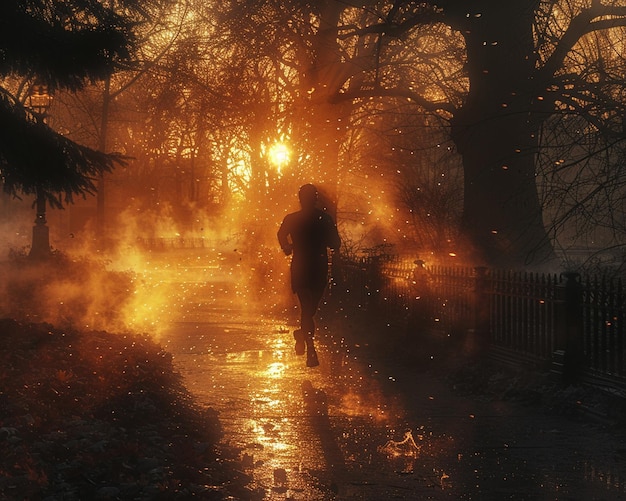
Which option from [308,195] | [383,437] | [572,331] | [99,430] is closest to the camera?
[99,430]

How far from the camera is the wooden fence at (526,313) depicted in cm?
959

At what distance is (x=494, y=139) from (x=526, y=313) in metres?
6.26

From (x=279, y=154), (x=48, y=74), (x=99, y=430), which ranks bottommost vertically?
(x=99, y=430)

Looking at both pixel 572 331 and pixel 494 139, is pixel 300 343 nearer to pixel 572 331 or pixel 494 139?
pixel 572 331

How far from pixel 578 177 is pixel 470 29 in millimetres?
7162

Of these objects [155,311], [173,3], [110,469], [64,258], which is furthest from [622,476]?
[64,258]

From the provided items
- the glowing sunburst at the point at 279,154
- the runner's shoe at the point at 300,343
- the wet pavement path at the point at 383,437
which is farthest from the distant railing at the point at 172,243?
the wet pavement path at the point at 383,437

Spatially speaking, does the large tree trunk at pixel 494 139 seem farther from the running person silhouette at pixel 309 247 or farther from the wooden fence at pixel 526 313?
the running person silhouette at pixel 309 247

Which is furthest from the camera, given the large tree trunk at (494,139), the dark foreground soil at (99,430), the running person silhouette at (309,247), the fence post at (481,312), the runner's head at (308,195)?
the large tree trunk at (494,139)

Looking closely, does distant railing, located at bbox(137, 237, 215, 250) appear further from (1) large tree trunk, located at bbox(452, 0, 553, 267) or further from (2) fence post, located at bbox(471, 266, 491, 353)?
(2) fence post, located at bbox(471, 266, 491, 353)

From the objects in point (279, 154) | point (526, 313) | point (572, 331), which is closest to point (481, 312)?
point (526, 313)

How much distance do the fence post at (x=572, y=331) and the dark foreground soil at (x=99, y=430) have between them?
3769mm

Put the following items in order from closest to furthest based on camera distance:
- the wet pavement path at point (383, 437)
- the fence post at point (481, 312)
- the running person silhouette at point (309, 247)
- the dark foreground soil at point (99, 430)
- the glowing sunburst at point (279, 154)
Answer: the dark foreground soil at point (99, 430) < the wet pavement path at point (383, 437) < the running person silhouette at point (309, 247) < the fence post at point (481, 312) < the glowing sunburst at point (279, 154)

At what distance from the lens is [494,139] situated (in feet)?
55.2
